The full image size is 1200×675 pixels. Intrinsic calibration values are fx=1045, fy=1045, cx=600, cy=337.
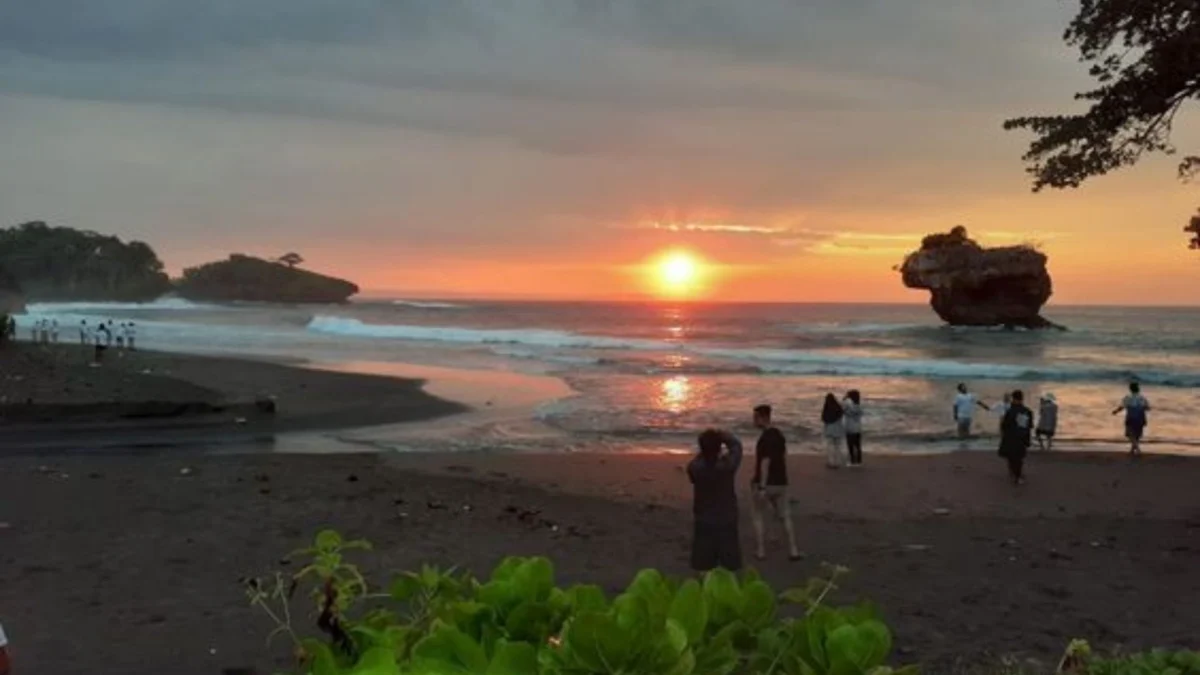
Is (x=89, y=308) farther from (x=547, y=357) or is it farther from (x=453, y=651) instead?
(x=453, y=651)

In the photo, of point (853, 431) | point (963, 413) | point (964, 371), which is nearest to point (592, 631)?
point (853, 431)

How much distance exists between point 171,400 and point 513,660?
24.4 m

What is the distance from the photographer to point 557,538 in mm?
11844

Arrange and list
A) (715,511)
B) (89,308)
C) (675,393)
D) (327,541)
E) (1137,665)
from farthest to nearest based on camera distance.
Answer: (89,308)
(675,393)
(715,511)
(1137,665)
(327,541)

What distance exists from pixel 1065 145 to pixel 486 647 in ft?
39.5

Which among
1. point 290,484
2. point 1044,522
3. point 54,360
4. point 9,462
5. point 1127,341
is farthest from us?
point 1127,341

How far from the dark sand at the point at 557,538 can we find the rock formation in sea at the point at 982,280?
2611 inches

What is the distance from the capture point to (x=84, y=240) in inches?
6580

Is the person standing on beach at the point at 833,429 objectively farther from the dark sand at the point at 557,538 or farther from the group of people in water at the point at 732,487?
the group of people in water at the point at 732,487

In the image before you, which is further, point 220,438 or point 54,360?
point 54,360

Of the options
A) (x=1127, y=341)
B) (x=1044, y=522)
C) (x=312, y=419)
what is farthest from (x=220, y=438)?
(x=1127, y=341)

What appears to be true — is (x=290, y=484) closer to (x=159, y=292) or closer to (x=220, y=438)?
(x=220, y=438)

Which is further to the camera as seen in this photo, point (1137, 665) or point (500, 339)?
point (500, 339)

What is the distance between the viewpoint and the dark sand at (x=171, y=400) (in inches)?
819
